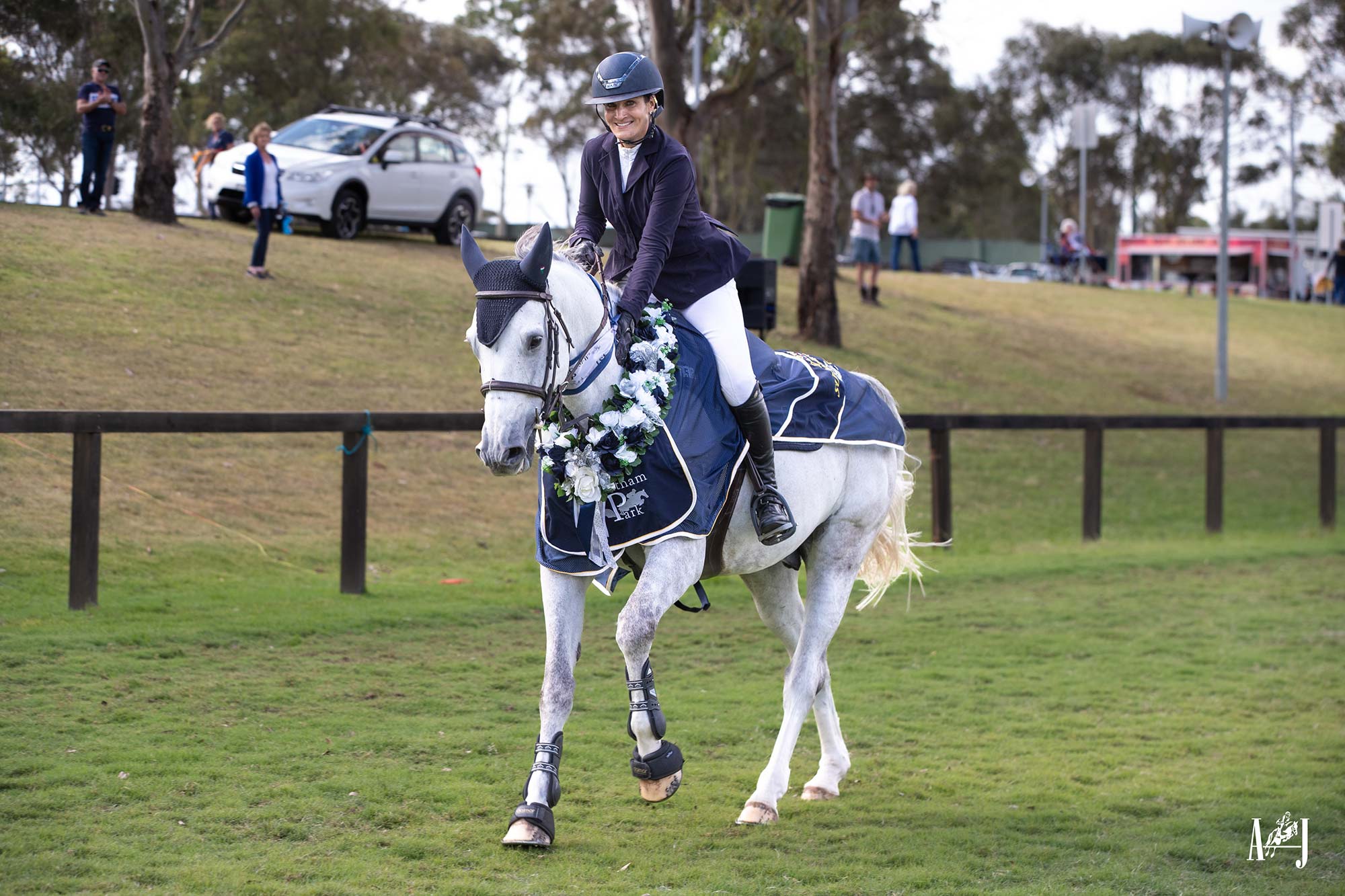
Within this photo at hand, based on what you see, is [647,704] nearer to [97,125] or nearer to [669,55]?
[97,125]

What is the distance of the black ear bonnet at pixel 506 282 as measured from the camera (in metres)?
4.26

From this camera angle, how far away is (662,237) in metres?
4.78

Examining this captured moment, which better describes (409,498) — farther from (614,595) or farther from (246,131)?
(246,131)

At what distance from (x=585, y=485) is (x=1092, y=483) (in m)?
10.1

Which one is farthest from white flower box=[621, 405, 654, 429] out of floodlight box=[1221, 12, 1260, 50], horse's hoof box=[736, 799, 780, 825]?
floodlight box=[1221, 12, 1260, 50]

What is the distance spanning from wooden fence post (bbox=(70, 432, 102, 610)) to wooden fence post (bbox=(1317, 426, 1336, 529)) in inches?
526

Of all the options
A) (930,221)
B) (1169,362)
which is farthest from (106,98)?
(930,221)

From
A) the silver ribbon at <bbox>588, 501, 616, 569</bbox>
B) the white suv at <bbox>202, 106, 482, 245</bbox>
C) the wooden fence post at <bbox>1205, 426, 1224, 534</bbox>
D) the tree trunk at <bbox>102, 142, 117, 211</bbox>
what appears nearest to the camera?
the silver ribbon at <bbox>588, 501, 616, 569</bbox>

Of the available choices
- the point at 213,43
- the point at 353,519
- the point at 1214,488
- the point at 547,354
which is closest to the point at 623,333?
the point at 547,354

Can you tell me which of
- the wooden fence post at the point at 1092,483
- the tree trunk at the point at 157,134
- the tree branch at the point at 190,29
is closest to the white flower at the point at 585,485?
the wooden fence post at the point at 1092,483

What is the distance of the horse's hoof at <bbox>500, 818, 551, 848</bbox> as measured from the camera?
4555 millimetres

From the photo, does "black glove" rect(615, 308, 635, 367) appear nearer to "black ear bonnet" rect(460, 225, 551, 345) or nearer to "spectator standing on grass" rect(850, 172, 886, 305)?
"black ear bonnet" rect(460, 225, 551, 345)

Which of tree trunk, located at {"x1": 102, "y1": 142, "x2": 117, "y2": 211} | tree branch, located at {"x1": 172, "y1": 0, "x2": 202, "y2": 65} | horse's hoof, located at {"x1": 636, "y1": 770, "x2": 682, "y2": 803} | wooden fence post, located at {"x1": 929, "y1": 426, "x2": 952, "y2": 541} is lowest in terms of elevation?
horse's hoof, located at {"x1": 636, "y1": 770, "x2": 682, "y2": 803}

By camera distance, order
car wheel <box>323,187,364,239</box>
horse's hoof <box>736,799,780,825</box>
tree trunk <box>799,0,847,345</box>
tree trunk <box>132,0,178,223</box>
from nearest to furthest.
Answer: horse's hoof <box>736,799,780,825</box>, tree trunk <box>132,0,178,223</box>, car wheel <box>323,187,364,239</box>, tree trunk <box>799,0,847,345</box>
